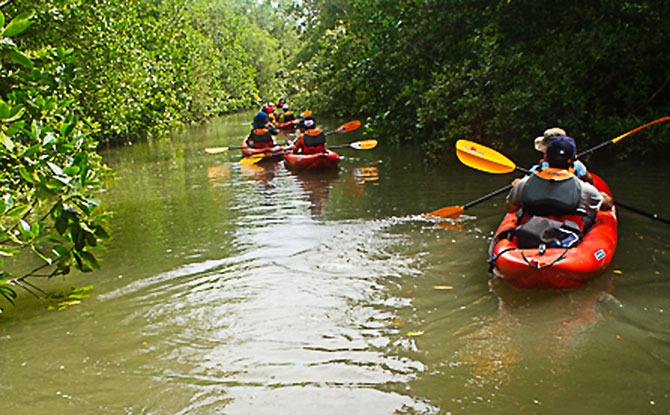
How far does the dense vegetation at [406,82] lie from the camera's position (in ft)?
16.1

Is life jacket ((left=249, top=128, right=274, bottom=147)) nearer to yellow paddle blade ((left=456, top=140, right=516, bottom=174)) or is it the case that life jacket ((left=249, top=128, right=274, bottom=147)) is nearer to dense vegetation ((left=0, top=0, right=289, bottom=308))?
dense vegetation ((left=0, top=0, right=289, bottom=308))

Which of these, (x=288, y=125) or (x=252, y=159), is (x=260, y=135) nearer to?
(x=252, y=159)

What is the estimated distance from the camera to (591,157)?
10.7 meters

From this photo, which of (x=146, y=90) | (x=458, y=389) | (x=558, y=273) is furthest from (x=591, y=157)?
(x=146, y=90)

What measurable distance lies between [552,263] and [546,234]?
336 millimetres

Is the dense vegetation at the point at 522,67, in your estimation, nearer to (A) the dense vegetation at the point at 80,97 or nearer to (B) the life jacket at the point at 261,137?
(B) the life jacket at the point at 261,137

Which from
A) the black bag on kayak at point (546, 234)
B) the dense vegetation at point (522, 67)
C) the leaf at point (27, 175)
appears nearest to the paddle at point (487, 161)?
the black bag on kayak at point (546, 234)

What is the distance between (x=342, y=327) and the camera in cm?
468

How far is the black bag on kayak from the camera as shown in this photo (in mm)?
5021

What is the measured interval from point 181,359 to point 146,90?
17485 mm

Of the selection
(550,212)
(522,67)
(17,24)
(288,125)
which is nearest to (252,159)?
(522,67)

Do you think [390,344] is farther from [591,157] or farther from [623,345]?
[591,157]

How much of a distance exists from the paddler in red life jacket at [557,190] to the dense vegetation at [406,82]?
11.9ft

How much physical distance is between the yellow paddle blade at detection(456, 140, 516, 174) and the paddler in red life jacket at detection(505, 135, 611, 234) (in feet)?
3.58
